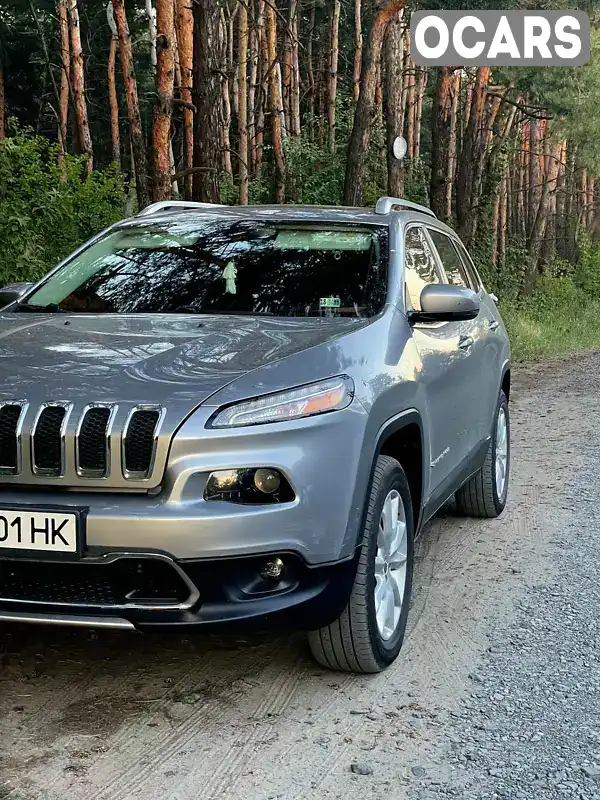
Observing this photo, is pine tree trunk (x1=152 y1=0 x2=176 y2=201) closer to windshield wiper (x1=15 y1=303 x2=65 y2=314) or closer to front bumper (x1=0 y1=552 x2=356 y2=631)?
windshield wiper (x1=15 y1=303 x2=65 y2=314)

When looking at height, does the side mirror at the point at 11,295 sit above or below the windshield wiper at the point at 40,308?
above

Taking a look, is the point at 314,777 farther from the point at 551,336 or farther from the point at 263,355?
the point at 551,336

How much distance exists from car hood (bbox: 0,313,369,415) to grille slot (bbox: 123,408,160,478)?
99 mm

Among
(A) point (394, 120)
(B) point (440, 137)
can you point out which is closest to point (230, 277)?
(A) point (394, 120)

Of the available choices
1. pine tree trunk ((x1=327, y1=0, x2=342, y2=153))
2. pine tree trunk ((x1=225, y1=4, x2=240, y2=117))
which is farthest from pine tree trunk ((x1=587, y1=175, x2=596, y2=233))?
pine tree trunk ((x1=225, y1=4, x2=240, y2=117))

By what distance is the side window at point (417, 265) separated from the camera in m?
4.52

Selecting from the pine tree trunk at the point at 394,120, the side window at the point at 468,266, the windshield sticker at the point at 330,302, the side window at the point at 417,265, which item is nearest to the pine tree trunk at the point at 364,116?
the pine tree trunk at the point at 394,120

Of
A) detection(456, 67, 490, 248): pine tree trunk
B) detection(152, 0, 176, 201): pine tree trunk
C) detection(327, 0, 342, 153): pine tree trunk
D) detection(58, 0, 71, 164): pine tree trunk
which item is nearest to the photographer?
detection(152, 0, 176, 201): pine tree trunk

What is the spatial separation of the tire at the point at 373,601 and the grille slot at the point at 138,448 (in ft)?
2.80

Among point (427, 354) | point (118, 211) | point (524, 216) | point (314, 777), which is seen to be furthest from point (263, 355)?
point (524, 216)

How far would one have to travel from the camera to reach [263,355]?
140 inches

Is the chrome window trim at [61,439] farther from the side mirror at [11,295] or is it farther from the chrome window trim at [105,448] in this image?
the side mirror at [11,295]

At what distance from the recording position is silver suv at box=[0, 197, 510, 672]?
10.3ft

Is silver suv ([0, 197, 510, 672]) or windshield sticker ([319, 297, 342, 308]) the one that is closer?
silver suv ([0, 197, 510, 672])
